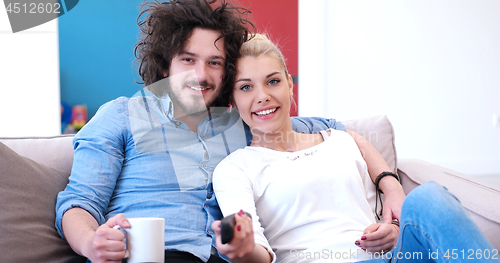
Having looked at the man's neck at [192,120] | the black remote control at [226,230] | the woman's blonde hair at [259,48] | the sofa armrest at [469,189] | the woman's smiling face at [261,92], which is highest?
the woman's blonde hair at [259,48]

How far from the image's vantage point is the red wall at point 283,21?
11.6 feet

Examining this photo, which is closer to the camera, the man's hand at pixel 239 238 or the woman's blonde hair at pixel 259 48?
the man's hand at pixel 239 238

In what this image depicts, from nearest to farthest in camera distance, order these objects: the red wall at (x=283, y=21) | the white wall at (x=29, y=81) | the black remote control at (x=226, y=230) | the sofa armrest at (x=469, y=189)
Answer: the black remote control at (x=226, y=230) → the sofa armrest at (x=469, y=189) → the white wall at (x=29, y=81) → the red wall at (x=283, y=21)

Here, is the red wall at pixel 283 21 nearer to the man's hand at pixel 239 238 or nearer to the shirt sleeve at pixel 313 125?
the shirt sleeve at pixel 313 125

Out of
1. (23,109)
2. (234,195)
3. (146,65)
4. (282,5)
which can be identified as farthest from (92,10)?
(234,195)

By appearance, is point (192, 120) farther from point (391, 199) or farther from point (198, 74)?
point (391, 199)

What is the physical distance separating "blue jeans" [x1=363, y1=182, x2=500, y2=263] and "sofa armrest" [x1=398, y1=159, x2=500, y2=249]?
386mm

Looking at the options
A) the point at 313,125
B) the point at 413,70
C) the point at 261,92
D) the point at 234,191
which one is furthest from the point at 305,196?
the point at 413,70

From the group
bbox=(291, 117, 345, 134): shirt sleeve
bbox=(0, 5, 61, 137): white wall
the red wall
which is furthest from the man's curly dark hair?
the red wall

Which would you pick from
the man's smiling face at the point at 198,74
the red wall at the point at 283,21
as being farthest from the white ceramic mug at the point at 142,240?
the red wall at the point at 283,21

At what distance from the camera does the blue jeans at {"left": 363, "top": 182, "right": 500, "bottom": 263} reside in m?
0.75

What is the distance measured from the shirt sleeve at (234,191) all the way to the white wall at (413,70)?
2263 mm

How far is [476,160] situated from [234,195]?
10.4ft

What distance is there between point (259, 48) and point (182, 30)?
11.0 inches
